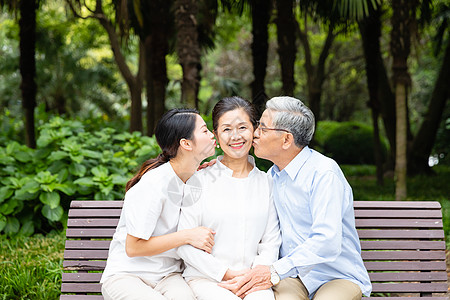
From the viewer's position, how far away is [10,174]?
5336 mm

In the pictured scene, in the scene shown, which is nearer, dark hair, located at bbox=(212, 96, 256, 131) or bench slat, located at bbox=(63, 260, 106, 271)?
dark hair, located at bbox=(212, 96, 256, 131)

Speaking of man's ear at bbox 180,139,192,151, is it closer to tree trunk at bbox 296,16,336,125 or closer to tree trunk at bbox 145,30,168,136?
tree trunk at bbox 145,30,168,136

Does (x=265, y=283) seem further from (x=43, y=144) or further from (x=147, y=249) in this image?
(x=43, y=144)

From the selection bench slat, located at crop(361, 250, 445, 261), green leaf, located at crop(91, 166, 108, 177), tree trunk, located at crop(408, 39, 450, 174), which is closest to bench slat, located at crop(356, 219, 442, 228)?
bench slat, located at crop(361, 250, 445, 261)

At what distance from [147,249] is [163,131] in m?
0.62

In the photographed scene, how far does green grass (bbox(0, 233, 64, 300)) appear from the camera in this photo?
351 cm

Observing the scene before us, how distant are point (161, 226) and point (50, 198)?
2764 mm

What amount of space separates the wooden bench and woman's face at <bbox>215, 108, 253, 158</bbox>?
89 cm

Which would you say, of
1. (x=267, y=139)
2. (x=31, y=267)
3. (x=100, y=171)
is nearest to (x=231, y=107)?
(x=267, y=139)

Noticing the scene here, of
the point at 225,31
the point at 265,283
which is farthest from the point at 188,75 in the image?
the point at 225,31

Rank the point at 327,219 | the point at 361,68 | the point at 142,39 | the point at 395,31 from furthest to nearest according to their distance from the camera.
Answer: the point at 361,68 < the point at 142,39 < the point at 395,31 < the point at 327,219

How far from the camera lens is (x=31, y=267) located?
393 cm

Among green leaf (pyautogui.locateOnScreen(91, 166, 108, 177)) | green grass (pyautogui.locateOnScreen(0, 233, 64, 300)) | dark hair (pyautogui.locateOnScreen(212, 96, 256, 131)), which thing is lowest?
green grass (pyautogui.locateOnScreen(0, 233, 64, 300))

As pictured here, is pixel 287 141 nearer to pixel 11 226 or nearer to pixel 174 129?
pixel 174 129
